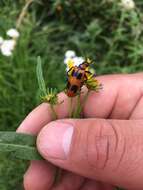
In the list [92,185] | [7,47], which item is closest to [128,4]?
[7,47]

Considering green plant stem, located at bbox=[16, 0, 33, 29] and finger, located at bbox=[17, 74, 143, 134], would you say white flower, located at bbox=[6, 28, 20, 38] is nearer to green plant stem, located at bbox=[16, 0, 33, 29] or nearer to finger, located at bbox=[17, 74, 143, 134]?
green plant stem, located at bbox=[16, 0, 33, 29]

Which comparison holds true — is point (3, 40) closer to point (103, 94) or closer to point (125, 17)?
point (125, 17)

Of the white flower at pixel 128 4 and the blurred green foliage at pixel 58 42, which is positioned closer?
the blurred green foliage at pixel 58 42

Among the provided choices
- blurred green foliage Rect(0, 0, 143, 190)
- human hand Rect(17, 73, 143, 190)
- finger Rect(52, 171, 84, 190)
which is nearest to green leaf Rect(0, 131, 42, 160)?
human hand Rect(17, 73, 143, 190)

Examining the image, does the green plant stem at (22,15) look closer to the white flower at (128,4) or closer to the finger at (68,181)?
the white flower at (128,4)

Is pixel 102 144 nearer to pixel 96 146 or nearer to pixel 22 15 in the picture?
pixel 96 146

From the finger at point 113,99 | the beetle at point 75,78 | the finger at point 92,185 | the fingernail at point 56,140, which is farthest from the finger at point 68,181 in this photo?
the beetle at point 75,78

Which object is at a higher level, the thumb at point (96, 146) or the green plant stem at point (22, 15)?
the green plant stem at point (22, 15)
